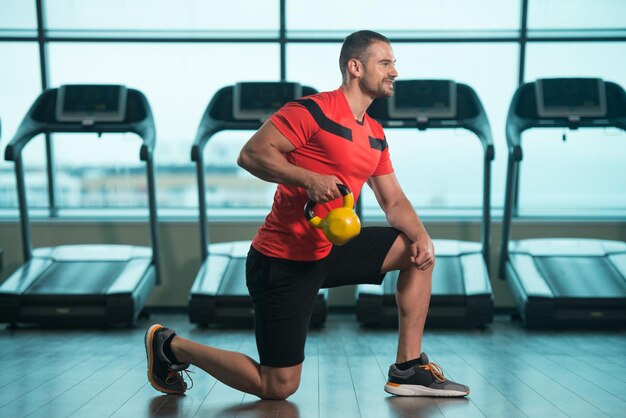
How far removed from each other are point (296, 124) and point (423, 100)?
223cm

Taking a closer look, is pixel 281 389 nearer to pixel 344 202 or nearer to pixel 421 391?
pixel 421 391

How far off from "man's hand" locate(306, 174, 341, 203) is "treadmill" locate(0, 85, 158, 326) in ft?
7.90

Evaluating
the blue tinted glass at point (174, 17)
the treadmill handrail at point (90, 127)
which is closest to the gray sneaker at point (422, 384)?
the treadmill handrail at point (90, 127)

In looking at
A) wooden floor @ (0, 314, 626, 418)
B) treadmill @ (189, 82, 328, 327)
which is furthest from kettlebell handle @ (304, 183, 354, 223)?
treadmill @ (189, 82, 328, 327)

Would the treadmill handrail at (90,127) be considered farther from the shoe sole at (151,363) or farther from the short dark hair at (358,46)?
the short dark hair at (358,46)

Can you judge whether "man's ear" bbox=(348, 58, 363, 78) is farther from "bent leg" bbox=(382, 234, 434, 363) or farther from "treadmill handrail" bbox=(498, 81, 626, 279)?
"treadmill handrail" bbox=(498, 81, 626, 279)

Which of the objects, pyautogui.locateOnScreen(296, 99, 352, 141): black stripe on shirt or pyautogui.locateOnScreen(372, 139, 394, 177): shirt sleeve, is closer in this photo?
pyautogui.locateOnScreen(296, 99, 352, 141): black stripe on shirt

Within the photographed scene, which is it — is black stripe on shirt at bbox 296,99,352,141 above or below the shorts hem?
above

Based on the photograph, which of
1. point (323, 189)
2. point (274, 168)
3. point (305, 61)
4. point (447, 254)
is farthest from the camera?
point (305, 61)

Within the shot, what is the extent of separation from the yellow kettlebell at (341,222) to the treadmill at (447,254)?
2.08 metres

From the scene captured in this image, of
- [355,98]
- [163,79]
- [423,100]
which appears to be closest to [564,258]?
[423,100]

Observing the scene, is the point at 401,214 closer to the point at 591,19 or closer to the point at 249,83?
the point at 249,83

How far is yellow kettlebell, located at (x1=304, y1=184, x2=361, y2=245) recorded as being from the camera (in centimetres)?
239

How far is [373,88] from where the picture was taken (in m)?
2.76
